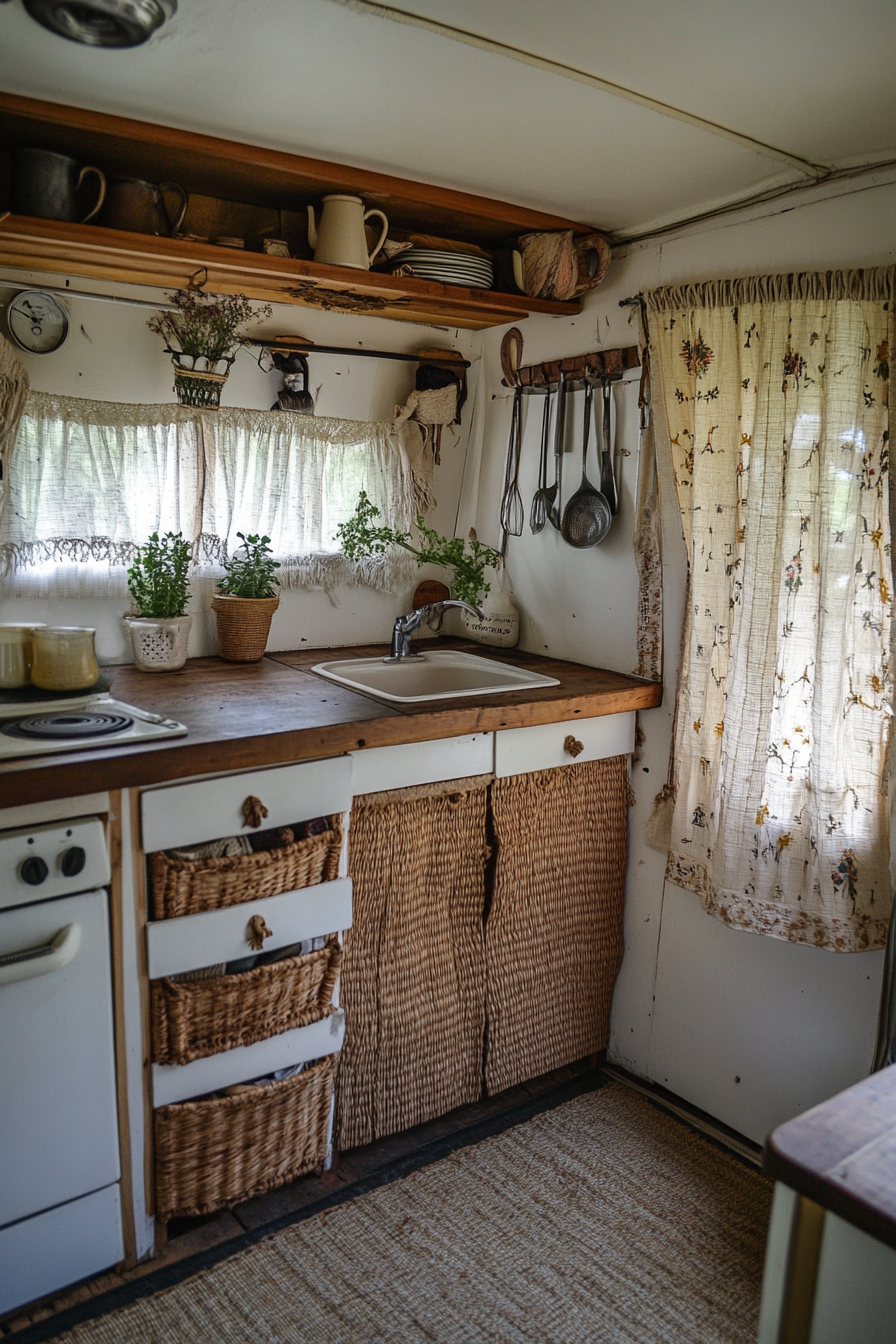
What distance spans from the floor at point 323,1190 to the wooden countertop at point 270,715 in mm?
938

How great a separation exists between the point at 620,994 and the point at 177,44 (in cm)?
225

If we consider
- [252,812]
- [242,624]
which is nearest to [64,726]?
[252,812]

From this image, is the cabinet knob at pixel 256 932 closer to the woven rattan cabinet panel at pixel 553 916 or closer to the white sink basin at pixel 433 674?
the woven rattan cabinet panel at pixel 553 916

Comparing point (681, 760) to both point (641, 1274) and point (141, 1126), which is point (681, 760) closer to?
point (641, 1274)

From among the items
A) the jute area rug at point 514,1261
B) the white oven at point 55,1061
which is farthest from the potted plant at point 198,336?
the jute area rug at point 514,1261

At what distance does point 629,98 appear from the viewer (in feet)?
5.14

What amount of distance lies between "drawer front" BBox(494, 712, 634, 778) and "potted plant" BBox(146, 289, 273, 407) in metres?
1.10

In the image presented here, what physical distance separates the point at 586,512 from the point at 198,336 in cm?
105

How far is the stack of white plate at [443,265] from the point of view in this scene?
7.29 feet

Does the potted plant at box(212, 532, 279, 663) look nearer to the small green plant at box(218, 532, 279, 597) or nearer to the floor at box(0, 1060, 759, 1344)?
the small green plant at box(218, 532, 279, 597)

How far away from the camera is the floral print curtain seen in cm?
178

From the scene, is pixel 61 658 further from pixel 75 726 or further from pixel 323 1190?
pixel 323 1190

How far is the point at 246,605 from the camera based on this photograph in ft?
7.55

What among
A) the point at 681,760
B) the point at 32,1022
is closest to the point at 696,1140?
the point at 681,760
